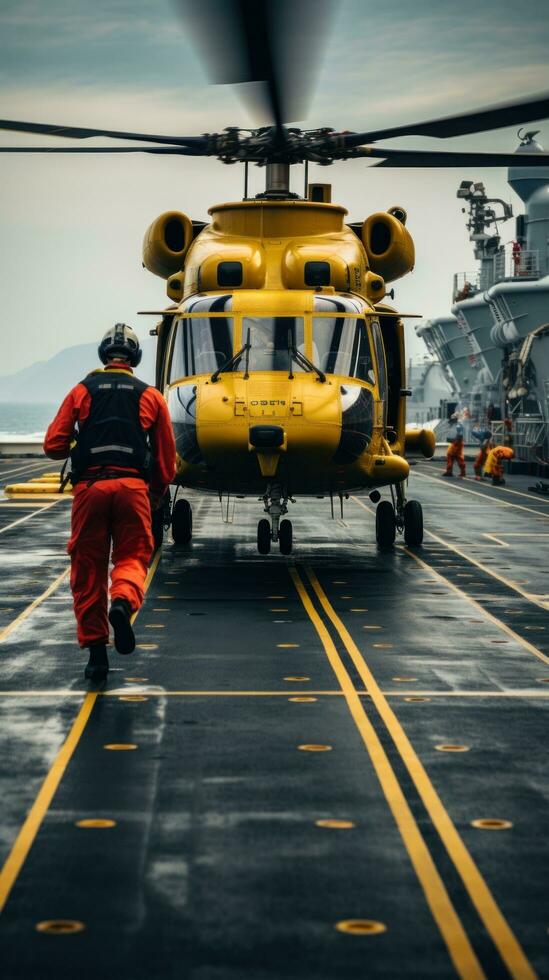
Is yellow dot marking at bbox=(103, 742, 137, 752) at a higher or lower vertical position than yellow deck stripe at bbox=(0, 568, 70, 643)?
higher

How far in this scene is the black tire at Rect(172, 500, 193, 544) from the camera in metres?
18.1

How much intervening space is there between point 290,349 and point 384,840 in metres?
9.79

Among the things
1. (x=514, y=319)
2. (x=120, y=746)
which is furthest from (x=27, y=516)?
(x=514, y=319)

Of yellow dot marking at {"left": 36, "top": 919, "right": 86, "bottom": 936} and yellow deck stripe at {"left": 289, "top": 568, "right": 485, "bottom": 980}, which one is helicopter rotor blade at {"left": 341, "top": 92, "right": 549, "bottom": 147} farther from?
yellow dot marking at {"left": 36, "top": 919, "right": 86, "bottom": 936}

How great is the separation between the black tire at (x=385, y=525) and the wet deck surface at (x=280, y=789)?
15.1 feet

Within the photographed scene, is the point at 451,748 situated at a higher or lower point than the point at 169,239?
lower

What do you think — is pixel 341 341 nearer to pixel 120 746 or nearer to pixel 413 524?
pixel 413 524

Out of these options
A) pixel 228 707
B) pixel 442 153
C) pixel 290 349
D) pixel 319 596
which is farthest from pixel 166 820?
pixel 442 153

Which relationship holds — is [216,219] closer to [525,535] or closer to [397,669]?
[525,535]

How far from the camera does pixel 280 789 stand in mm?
6383

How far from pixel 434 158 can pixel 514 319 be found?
123 feet

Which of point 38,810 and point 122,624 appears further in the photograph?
point 122,624

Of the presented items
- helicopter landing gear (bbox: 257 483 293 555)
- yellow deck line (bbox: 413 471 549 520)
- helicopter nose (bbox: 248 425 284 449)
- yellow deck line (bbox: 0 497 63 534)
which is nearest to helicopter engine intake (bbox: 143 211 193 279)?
helicopter landing gear (bbox: 257 483 293 555)

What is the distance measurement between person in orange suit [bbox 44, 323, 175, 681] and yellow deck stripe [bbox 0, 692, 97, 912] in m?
0.83
